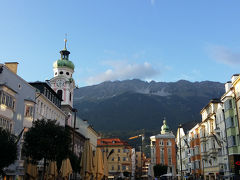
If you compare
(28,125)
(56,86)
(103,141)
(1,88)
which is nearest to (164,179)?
(103,141)

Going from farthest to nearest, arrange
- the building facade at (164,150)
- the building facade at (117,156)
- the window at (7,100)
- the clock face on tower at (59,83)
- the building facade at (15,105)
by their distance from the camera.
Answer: the building facade at (164,150) → the building facade at (117,156) → the clock face on tower at (59,83) → the building facade at (15,105) → the window at (7,100)

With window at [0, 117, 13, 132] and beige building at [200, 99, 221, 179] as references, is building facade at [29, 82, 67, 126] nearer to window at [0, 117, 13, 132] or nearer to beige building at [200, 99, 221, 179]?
window at [0, 117, 13, 132]

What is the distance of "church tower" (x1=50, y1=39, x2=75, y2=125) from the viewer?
79.2m

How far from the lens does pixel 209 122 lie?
58438 millimetres

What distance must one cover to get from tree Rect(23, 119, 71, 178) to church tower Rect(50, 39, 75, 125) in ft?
142

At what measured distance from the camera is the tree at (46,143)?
3164 centimetres

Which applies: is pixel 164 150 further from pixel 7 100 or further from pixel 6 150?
pixel 6 150

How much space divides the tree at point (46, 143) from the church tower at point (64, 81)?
142 ft

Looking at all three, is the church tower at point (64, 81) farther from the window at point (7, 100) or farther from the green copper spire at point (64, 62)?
the window at point (7, 100)

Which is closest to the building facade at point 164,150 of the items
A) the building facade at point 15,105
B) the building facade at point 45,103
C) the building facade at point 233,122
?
the building facade at point 45,103

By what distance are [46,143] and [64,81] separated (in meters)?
52.1

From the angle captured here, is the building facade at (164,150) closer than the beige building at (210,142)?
No

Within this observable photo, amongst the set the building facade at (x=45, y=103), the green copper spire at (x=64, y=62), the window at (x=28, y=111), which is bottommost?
the window at (x=28, y=111)

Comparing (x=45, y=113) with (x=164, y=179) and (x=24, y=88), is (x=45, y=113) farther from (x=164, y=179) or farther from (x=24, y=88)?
(x=164, y=179)
